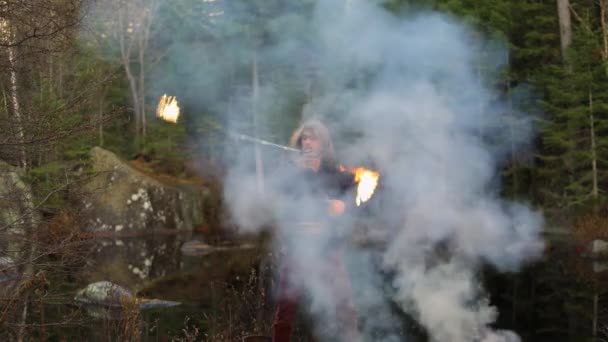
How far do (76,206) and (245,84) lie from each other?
Answer: 11.5 meters

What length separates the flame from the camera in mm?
7086

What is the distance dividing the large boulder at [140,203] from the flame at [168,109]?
1742 cm

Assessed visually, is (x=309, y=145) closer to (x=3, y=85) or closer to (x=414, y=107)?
(x=3, y=85)

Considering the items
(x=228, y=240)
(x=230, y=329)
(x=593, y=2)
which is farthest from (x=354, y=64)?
(x=593, y=2)

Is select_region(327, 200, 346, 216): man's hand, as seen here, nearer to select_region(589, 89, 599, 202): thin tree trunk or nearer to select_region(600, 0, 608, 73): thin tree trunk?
select_region(589, 89, 599, 202): thin tree trunk

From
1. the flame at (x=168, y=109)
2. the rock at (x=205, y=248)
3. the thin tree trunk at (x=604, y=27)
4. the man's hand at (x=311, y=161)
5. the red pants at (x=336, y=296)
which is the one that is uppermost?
the thin tree trunk at (x=604, y=27)

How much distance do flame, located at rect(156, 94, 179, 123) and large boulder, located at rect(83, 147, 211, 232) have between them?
57.2 feet

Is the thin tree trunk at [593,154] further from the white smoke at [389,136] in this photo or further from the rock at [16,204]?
the rock at [16,204]

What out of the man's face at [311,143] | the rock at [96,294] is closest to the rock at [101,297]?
the rock at [96,294]

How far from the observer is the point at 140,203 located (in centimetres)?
2486

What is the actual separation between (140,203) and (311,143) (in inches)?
752

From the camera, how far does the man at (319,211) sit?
22.2ft

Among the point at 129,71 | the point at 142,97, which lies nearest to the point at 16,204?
the point at 129,71

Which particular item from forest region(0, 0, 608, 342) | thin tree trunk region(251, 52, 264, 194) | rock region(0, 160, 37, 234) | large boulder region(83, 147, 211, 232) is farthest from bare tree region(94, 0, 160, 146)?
rock region(0, 160, 37, 234)
